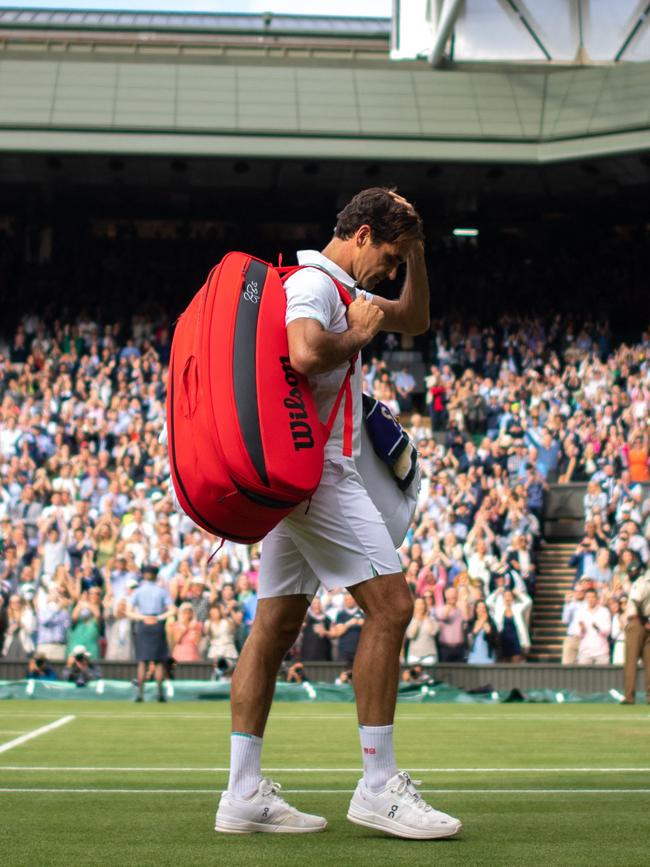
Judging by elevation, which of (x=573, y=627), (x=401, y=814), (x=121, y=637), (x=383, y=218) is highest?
(x=383, y=218)

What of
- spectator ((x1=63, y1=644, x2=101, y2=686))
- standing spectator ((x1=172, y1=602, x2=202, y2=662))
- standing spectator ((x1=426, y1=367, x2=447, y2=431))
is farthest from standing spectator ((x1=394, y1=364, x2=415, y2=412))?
spectator ((x1=63, y1=644, x2=101, y2=686))

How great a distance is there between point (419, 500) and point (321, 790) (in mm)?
15483

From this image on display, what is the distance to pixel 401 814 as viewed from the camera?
189 inches

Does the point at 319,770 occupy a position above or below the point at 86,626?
below

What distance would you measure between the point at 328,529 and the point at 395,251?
101cm

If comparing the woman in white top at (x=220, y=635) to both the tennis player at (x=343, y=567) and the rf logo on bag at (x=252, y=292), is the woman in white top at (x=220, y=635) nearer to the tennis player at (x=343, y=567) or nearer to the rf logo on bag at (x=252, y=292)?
the tennis player at (x=343, y=567)

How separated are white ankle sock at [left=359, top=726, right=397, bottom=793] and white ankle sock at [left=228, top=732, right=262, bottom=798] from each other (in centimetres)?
40

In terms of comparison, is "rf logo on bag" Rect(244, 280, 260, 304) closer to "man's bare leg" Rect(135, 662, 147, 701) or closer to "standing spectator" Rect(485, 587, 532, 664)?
"man's bare leg" Rect(135, 662, 147, 701)

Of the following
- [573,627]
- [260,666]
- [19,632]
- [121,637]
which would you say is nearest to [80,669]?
[121,637]

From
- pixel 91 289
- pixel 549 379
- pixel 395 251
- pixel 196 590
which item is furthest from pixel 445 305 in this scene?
pixel 395 251

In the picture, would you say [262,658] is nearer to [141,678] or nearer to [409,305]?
[409,305]

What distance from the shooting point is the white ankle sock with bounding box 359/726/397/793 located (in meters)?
4.89

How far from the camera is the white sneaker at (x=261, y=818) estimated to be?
4957 mm

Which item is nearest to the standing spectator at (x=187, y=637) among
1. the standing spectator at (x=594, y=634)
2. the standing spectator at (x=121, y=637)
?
the standing spectator at (x=121, y=637)
